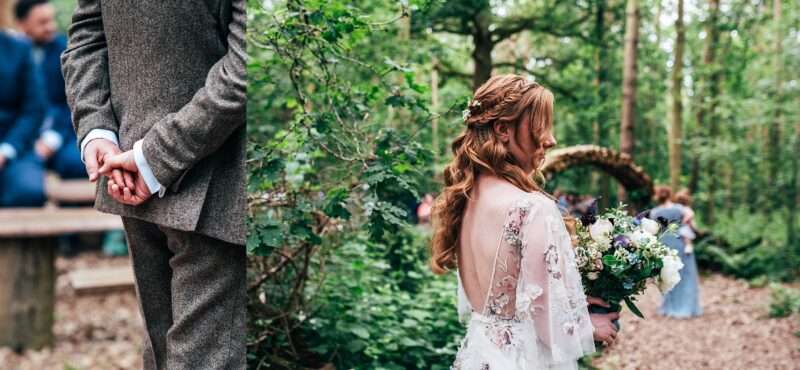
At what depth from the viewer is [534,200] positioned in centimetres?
191

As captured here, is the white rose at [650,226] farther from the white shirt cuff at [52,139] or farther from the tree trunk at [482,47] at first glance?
the tree trunk at [482,47]

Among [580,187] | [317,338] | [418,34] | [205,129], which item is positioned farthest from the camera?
[580,187]

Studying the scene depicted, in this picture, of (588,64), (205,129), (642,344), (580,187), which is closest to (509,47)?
(588,64)

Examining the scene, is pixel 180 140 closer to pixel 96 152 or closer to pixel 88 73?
pixel 96 152

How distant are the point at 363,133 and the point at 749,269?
899cm

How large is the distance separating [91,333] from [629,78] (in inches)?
252

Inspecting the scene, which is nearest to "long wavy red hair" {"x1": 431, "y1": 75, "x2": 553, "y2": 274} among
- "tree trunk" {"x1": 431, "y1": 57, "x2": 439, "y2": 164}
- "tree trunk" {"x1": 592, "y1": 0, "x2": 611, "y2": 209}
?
"tree trunk" {"x1": 431, "y1": 57, "x2": 439, "y2": 164}

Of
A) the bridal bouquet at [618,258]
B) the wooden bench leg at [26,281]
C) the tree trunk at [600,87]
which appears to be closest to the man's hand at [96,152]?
the wooden bench leg at [26,281]

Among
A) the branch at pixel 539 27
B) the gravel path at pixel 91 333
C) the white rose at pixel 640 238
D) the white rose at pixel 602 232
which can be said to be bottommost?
the gravel path at pixel 91 333

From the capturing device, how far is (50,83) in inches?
26.4

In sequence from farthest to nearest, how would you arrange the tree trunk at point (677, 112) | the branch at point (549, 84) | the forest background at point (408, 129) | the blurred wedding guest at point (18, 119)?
1. the tree trunk at point (677, 112)
2. the branch at point (549, 84)
3. the forest background at point (408, 129)
4. the blurred wedding guest at point (18, 119)

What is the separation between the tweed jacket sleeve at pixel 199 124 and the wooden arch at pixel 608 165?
14.6ft

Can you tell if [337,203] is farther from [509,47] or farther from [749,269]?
[749,269]

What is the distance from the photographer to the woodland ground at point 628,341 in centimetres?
326
